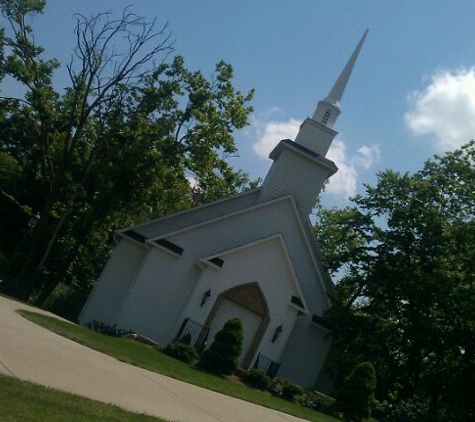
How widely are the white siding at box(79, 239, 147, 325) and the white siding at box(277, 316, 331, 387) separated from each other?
6.95 metres

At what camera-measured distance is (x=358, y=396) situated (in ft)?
63.8

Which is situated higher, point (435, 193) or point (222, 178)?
point (435, 193)

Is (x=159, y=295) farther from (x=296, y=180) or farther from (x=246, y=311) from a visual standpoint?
(x=296, y=180)

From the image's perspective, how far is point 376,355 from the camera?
25.7 meters

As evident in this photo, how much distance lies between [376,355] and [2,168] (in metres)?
25.9

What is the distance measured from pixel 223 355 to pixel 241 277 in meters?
5.22

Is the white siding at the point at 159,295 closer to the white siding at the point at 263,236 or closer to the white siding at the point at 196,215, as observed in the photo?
the white siding at the point at 263,236

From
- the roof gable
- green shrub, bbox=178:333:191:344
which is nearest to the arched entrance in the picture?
the roof gable

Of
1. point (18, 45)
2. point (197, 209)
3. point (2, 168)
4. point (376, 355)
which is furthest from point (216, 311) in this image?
point (2, 168)

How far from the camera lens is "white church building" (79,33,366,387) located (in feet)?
77.5

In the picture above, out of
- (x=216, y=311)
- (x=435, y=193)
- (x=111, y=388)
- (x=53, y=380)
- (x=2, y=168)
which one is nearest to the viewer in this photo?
(x=53, y=380)

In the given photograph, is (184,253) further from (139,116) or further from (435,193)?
(435,193)

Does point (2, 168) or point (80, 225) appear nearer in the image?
point (80, 225)

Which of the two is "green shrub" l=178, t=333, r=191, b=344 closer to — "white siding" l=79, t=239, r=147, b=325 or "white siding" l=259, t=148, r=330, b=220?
"white siding" l=79, t=239, r=147, b=325
